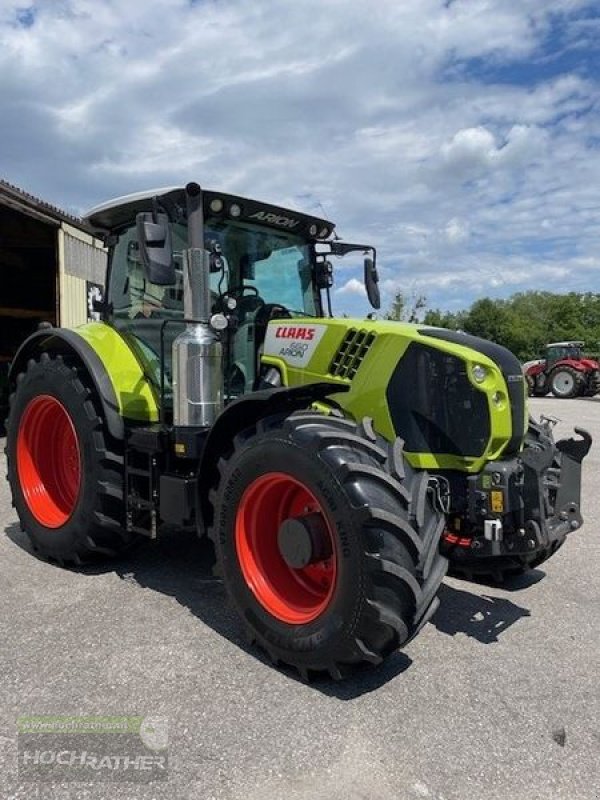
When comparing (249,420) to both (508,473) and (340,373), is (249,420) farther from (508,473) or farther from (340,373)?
(508,473)

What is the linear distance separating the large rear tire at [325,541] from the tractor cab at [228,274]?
0.92m

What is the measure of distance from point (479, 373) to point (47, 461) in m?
3.26

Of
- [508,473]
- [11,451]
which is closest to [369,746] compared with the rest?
[508,473]

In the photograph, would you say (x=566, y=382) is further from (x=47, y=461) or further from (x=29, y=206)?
(x=47, y=461)

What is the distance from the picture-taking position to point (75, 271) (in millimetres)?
12055

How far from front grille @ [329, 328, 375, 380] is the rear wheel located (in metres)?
21.5

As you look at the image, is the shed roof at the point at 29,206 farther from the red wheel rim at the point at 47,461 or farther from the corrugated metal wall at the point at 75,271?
the red wheel rim at the point at 47,461

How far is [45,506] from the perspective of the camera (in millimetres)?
4805

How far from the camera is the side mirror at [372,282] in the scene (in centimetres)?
493

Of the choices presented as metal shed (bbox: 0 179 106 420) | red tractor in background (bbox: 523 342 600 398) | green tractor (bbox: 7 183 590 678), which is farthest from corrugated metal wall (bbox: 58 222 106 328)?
red tractor in background (bbox: 523 342 600 398)

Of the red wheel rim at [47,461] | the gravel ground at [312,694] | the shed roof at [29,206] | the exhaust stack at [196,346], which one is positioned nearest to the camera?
the gravel ground at [312,694]

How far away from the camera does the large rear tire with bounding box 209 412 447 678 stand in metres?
2.76

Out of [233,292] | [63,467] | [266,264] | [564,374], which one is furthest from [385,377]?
[564,374]

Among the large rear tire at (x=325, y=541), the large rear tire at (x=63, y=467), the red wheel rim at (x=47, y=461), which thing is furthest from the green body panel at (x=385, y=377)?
the red wheel rim at (x=47, y=461)
